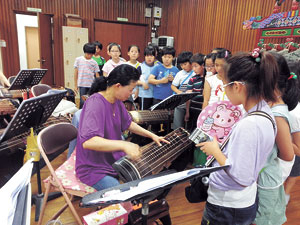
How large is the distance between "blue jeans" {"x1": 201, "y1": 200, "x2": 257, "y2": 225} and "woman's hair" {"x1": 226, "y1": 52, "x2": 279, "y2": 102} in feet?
1.80

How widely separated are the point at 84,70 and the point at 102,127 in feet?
10.8

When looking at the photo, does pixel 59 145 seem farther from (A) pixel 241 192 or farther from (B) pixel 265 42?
(B) pixel 265 42

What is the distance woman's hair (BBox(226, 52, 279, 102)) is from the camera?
94 centimetres

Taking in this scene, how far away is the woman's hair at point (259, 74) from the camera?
36.9 inches

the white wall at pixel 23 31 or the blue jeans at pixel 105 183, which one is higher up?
the white wall at pixel 23 31

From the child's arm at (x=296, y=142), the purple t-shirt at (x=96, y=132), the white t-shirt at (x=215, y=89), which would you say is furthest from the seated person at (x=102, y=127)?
the white t-shirt at (x=215, y=89)

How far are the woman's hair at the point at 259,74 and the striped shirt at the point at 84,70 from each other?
12.7 ft

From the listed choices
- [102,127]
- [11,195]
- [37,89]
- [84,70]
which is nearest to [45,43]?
[84,70]

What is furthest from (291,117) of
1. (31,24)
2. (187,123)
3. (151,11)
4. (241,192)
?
(31,24)

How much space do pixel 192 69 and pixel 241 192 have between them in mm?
2418

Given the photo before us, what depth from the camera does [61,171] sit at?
1.66 m

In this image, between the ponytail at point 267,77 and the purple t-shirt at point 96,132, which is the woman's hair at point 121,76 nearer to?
the purple t-shirt at point 96,132

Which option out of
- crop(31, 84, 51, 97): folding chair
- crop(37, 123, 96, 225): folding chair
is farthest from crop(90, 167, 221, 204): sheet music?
crop(31, 84, 51, 97): folding chair

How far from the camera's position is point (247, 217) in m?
1.12
